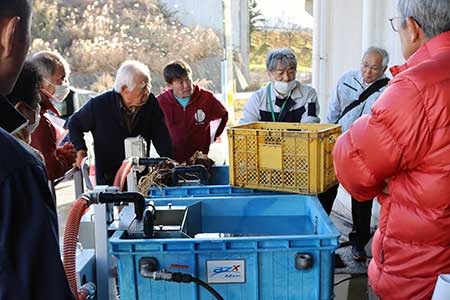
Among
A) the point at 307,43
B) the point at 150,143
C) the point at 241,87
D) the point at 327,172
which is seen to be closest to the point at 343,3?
the point at 150,143

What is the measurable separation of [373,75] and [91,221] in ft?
6.56

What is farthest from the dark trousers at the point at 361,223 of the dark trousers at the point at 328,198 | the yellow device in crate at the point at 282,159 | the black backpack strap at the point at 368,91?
the yellow device in crate at the point at 282,159

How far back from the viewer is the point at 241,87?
1027 cm

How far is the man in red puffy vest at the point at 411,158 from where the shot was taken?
127 cm

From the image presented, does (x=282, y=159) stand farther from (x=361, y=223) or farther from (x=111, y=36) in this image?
(x=111, y=36)

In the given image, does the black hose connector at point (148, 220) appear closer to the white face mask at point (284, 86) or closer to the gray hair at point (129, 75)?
the gray hair at point (129, 75)

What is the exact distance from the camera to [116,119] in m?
2.82

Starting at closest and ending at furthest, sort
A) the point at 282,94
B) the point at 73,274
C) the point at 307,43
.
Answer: the point at 73,274 → the point at 282,94 → the point at 307,43

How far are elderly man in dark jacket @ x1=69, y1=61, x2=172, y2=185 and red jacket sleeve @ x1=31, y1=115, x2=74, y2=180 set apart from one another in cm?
28

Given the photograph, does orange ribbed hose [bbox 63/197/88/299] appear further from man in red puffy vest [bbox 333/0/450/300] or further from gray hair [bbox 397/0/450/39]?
gray hair [bbox 397/0/450/39]

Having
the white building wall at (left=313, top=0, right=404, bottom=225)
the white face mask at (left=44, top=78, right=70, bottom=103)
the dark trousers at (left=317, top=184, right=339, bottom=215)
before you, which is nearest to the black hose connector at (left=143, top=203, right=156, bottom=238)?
the dark trousers at (left=317, top=184, right=339, bottom=215)

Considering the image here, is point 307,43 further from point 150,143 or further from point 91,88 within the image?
point 150,143

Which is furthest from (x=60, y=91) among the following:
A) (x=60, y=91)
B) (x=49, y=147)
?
(x=49, y=147)

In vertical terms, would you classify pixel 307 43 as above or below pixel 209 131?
above
